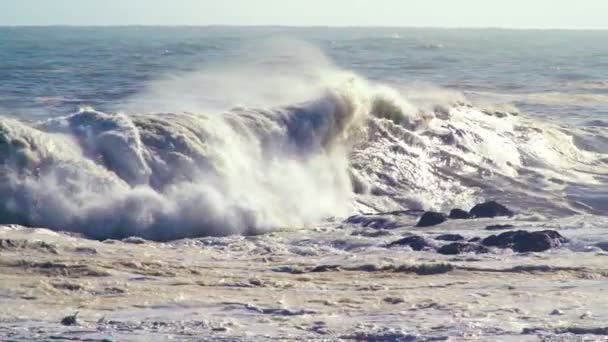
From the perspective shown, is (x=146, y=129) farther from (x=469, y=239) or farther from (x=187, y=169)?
(x=469, y=239)

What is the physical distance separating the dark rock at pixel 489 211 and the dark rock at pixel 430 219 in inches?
39.0

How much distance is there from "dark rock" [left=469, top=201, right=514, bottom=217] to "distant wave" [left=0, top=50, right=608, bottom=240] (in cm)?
265

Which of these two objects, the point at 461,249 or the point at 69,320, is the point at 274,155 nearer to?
the point at 461,249

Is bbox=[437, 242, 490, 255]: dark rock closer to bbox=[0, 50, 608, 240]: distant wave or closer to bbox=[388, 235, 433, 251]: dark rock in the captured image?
bbox=[388, 235, 433, 251]: dark rock

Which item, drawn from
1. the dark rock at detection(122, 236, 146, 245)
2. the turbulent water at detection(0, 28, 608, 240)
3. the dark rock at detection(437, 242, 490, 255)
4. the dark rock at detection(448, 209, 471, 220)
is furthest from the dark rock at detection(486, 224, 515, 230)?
the dark rock at detection(122, 236, 146, 245)

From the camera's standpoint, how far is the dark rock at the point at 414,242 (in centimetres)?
1532

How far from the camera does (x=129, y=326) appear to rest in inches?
400

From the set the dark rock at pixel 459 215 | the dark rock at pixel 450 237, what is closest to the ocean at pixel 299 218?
the dark rock at pixel 450 237

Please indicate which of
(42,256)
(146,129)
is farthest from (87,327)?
(146,129)

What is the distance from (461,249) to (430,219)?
2.83 m

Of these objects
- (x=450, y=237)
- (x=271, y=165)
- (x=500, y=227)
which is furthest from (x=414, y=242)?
(x=271, y=165)

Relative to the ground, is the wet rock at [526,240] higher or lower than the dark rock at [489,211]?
higher

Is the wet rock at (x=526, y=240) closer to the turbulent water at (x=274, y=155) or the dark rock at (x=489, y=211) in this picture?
the dark rock at (x=489, y=211)

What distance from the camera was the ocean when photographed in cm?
1082
